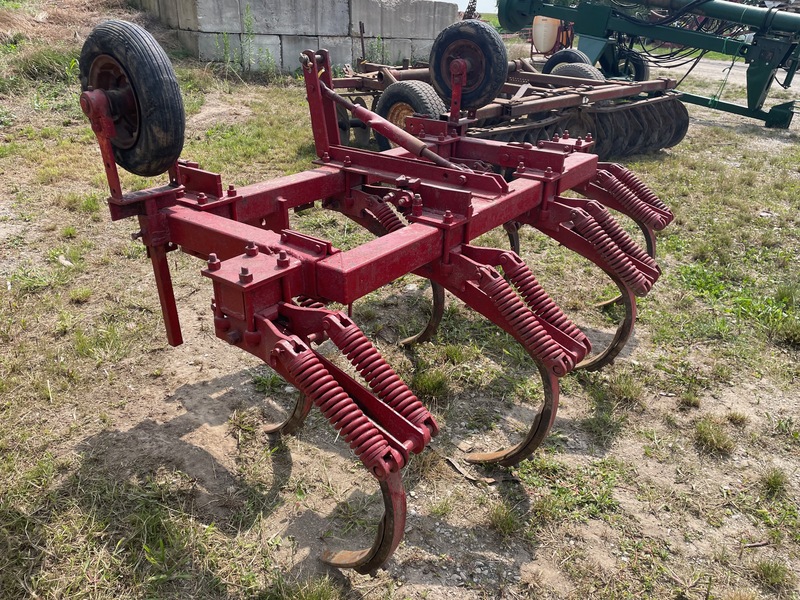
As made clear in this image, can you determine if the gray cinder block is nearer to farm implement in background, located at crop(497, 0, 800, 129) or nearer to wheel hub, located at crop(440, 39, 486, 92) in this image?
farm implement in background, located at crop(497, 0, 800, 129)

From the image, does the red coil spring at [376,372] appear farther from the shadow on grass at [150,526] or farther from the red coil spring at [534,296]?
the red coil spring at [534,296]

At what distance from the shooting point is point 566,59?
934cm

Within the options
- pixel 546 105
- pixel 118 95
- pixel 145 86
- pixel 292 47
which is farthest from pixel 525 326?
pixel 292 47

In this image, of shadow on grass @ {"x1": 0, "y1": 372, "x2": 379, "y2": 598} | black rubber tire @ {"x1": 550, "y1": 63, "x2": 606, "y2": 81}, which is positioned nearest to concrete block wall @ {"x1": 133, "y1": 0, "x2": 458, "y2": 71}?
black rubber tire @ {"x1": 550, "y1": 63, "x2": 606, "y2": 81}

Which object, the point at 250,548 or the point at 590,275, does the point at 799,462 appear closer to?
the point at 590,275

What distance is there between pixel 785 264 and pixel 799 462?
2632mm

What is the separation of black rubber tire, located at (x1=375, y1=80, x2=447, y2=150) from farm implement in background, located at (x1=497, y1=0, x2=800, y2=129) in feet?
13.7

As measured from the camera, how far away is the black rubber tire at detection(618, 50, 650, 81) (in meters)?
10.2

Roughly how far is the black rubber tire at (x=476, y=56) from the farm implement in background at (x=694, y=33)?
618 centimetres

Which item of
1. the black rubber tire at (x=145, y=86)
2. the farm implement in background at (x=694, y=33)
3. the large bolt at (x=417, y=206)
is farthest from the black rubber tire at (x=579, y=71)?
the black rubber tire at (x=145, y=86)

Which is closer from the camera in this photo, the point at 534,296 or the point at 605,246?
the point at 534,296

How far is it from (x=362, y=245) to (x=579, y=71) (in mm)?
7333

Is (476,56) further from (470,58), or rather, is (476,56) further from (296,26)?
(296,26)

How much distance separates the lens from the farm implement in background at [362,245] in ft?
6.60
